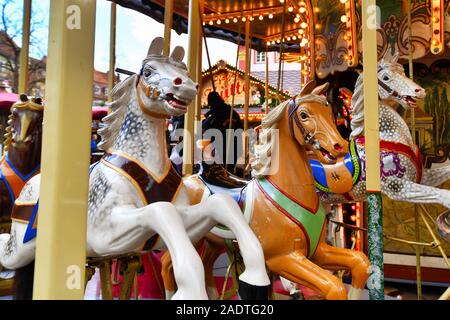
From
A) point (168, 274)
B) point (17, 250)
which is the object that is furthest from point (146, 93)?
point (168, 274)

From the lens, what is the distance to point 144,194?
1.74 meters

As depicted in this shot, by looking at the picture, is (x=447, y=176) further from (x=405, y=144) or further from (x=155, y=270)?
(x=155, y=270)

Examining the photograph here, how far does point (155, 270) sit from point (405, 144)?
7.74 feet

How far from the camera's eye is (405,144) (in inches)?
123

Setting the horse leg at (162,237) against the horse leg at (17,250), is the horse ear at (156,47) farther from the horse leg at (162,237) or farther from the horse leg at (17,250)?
the horse leg at (17,250)

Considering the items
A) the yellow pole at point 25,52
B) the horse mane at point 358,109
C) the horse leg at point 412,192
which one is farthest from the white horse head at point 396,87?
the yellow pole at point 25,52

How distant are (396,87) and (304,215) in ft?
4.61

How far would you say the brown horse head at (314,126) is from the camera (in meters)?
2.30

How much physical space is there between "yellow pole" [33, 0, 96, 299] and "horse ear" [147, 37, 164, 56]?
875 mm

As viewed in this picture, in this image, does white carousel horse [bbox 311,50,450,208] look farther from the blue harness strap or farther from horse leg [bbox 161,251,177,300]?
the blue harness strap

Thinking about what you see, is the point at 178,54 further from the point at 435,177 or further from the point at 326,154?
the point at 435,177

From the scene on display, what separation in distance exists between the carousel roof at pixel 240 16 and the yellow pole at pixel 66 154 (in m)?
3.94

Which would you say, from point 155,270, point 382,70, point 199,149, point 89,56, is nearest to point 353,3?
point 382,70
